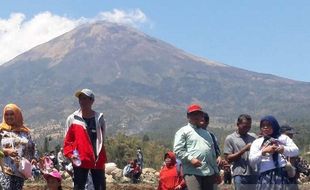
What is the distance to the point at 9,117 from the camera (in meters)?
6.86

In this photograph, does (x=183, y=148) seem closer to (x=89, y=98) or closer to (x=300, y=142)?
(x=89, y=98)

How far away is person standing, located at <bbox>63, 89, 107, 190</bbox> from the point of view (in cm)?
717

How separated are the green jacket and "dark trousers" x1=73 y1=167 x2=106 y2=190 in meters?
0.93

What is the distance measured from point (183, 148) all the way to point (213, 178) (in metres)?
0.50

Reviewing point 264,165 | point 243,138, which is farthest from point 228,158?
point 264,165

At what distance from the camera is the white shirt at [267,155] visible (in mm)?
6453

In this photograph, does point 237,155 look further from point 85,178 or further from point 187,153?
point 85,178

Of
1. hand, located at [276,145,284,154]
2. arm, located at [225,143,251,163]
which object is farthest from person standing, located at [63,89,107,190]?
hand, located at [276,145,284,154]

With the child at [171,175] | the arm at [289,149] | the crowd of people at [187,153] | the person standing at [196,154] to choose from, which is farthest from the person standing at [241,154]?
the child at [171,175]

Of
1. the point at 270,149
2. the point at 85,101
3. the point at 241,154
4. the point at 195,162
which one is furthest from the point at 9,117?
the point at 270,149

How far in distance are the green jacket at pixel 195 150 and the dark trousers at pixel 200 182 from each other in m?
0.06

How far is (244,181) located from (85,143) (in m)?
1.94

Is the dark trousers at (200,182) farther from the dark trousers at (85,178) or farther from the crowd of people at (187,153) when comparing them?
the dark trousers at (85,178)

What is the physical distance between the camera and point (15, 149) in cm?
686
